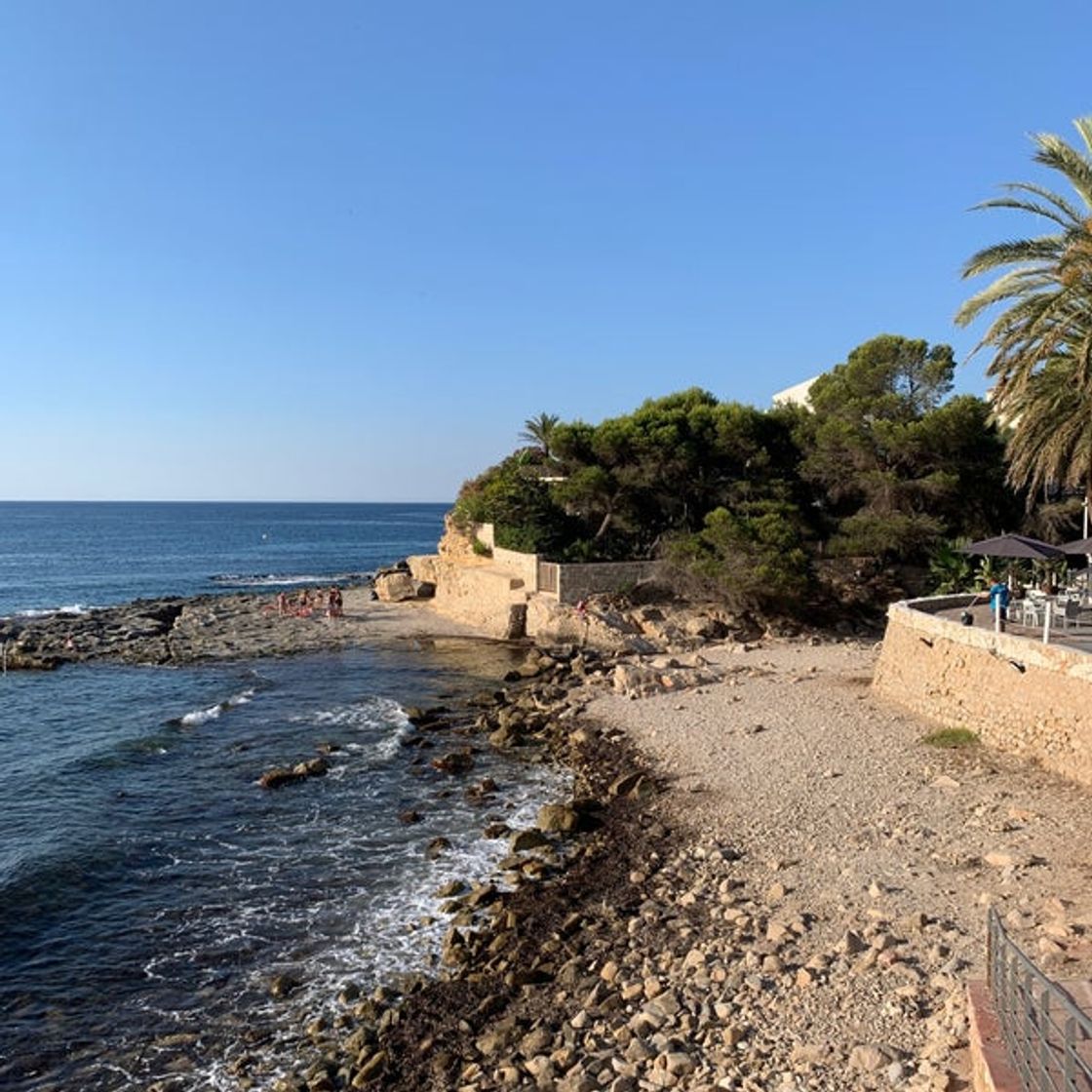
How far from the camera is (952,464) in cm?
3366

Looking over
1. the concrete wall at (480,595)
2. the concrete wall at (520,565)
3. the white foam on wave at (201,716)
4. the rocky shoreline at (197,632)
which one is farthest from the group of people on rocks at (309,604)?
the white foam on wave at (201,716)

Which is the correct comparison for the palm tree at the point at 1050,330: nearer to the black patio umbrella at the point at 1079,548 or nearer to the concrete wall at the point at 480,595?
the black patio umbrella at the point at 1079,548

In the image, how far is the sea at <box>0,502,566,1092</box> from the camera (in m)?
10.6

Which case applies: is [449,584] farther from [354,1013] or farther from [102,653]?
[354,1013]

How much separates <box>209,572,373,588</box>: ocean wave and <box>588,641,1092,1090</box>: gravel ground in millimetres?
46979

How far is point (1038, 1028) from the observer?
5680mm

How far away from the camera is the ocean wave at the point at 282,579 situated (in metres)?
63.7

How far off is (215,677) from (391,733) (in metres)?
11.4

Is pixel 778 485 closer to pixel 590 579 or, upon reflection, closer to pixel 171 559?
pixel 590 579

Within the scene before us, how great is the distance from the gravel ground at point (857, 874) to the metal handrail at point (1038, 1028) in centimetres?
152

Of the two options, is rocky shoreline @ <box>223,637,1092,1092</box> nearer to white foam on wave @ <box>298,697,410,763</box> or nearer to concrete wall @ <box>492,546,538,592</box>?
white foam on wave @ <box>298,697,410,763</box>

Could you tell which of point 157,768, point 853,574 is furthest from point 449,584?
point 157,768

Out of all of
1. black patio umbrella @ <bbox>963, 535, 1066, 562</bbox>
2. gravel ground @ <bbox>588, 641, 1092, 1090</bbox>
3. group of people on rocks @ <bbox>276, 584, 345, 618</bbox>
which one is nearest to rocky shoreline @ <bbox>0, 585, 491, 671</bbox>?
group of people on rocks @ <bbox>276, 584, 345, 618</bbox>

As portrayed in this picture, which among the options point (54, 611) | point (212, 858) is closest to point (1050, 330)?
point (212, 858)
